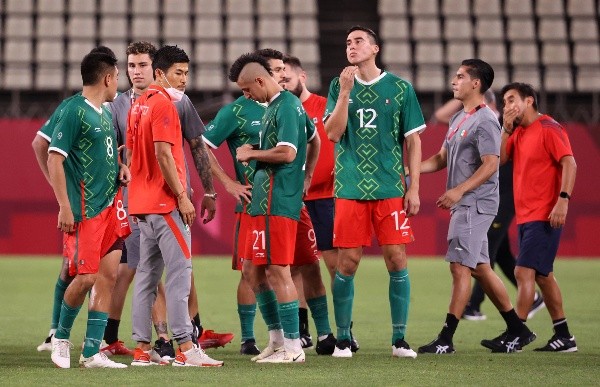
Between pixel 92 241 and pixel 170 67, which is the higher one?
pixel 170 67

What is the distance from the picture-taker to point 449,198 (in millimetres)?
8016

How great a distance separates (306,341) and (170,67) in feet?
8.10

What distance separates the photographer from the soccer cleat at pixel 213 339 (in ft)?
26.6

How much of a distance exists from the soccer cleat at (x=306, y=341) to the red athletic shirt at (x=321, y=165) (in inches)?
42.4

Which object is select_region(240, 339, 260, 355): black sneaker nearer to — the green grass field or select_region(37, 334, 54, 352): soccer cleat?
the green grass field

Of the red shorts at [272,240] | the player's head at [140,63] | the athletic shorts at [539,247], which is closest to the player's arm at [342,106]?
the red shorts at [272,240]

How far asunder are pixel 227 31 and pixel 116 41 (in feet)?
6.97

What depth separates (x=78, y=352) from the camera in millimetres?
7918

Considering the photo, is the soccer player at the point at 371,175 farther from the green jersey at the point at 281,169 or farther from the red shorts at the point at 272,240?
the red shorts at the point at 272,240

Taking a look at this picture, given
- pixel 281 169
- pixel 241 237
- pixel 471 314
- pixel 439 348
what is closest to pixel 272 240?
pixel 281 169

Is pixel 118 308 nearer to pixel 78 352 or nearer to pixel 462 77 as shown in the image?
pixel 78 352

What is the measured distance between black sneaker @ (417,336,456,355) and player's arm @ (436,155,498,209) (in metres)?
0.96

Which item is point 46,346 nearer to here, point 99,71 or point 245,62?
point 99,71

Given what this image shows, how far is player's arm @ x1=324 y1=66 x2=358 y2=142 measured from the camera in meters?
7.51
